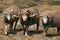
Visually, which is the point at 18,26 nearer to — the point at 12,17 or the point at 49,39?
the point at 12,17

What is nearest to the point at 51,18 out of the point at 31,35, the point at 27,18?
the point at 27,18

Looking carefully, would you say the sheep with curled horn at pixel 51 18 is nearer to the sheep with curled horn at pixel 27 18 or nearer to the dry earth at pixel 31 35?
the dry earth at pixel 31 35

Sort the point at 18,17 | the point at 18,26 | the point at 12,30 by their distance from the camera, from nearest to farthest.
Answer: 1. the point at 18,17
2. the point at 12,30
3. the point at 18,26

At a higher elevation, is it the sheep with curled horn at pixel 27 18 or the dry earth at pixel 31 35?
the sheep with curled horn at pixel 27 18

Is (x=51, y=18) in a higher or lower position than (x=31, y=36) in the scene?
higher

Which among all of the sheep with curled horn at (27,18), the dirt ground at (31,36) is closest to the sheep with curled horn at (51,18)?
the dirt ground at (31,36)

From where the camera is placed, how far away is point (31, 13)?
15.9m

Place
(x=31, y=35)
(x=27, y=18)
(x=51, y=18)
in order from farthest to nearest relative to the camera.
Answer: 1. (x=31, y=35)
2. (x=51, y=18)
3. (x=27, y=18)

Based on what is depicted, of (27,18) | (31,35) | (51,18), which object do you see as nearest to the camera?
(27,18)

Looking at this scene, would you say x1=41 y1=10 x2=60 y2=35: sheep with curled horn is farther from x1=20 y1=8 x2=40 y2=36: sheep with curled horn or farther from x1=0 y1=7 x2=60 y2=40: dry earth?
x1=20 y1=8 x2=40 y2=36: sheep with curled horn

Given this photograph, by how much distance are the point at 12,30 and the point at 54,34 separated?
3146mm

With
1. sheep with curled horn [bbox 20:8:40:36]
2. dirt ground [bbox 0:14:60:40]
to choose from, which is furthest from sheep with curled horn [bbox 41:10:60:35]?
sheep with curled horn [bbox 20:8:40:36]

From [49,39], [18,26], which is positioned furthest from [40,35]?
[18,26]

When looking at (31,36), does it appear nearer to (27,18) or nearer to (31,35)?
(31,35)
